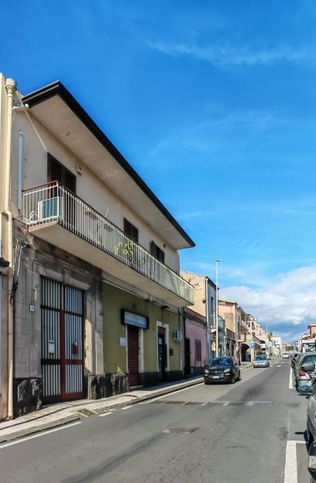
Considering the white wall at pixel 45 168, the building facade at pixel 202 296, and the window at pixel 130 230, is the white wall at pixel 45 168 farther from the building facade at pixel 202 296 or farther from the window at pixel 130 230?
the building facade at pixel 202 296

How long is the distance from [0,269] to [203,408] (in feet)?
23.0

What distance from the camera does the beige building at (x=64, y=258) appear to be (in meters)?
14.4

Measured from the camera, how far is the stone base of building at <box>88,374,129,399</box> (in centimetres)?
1862

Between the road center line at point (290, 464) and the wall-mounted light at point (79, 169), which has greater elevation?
the wall-mounted light at point (79, 169)

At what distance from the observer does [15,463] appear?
8203 millimetres

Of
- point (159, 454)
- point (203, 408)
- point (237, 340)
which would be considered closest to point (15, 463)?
point (159, 454)

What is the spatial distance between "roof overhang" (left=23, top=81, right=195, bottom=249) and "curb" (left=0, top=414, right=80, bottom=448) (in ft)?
27.6

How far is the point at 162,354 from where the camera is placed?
30.3m

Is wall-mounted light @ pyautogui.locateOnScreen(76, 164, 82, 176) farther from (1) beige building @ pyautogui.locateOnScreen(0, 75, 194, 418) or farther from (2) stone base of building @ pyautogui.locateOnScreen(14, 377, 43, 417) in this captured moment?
(2) stone base of building @ pyautogui.locateOnScreen(14, 377, 43, 417)

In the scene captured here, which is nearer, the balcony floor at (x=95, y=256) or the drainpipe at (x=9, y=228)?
the drainpipe at (x=9, y=228)

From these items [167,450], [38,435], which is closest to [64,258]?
[38,435]

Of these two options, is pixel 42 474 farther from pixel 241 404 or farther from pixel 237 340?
pixel 237 340

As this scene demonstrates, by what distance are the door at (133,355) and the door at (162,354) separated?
15.0 feet

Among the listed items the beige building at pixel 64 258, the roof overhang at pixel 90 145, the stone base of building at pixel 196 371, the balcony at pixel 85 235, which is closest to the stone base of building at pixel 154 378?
the beige building at pixel 64 258
